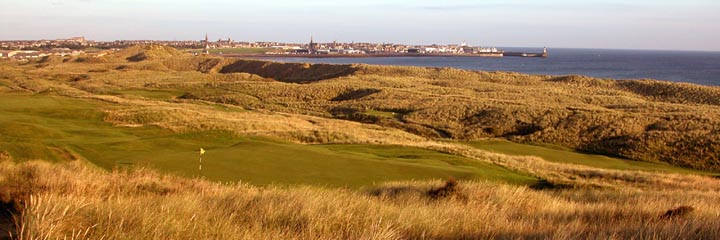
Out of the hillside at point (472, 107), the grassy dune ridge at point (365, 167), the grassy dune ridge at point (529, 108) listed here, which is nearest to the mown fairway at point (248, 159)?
the grassy dune ridge at point (365, 167)

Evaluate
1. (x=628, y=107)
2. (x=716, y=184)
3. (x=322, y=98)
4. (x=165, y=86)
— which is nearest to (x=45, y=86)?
(x=165, y=86)

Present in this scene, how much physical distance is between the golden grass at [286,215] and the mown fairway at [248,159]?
12.8 feet

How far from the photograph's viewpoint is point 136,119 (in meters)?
30.3

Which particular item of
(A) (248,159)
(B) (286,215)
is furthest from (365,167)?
(B) (286,215)

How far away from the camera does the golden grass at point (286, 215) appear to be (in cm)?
507

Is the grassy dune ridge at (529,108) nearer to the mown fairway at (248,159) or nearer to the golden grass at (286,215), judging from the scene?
the mown fairway at (248,159)

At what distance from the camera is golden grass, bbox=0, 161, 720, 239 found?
5066mm

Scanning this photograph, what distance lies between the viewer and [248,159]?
50.7 feet

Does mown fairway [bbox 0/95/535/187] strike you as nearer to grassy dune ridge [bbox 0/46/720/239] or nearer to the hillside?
grassy dune ridge [bbox 0/46/720/239]

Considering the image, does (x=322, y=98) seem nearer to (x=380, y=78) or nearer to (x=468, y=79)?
(x=380, y=78)

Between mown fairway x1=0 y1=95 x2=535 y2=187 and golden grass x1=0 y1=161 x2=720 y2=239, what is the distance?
390 cm

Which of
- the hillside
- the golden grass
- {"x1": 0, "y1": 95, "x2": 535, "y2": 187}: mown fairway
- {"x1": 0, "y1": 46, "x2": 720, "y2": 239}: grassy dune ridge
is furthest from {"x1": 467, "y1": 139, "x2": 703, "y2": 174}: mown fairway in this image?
the golden grass

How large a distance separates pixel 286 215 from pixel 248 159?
931cm

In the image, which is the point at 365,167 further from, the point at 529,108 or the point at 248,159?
the point at 529,108
